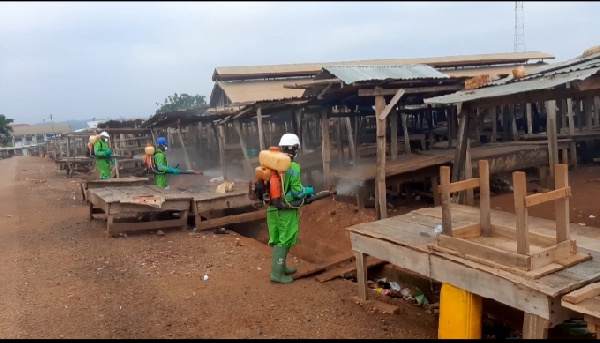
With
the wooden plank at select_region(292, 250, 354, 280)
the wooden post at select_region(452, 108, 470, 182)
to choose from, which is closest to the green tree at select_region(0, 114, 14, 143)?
the wooden plank at select_region(292, 250, 354, 280)

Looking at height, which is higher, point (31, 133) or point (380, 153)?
point (31, 133)

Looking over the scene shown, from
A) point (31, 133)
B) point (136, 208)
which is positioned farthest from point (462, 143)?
point (31, 133)

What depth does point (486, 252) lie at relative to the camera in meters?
3.98

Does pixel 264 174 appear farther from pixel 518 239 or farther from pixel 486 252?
pixel 518 239

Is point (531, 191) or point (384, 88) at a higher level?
point (384, 88)

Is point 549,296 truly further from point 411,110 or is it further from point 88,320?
point 411,110

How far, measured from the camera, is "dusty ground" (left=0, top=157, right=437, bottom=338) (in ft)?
16.6

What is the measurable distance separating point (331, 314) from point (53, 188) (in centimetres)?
1508

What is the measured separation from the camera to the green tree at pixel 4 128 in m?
35.9

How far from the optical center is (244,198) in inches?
395

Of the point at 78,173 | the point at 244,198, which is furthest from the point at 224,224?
the point at 78,173

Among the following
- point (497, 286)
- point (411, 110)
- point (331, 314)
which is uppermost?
point (411, 110)

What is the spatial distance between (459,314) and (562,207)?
1185mm

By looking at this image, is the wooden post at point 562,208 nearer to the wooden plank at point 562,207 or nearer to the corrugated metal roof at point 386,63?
the wooden plank at point 562,207
